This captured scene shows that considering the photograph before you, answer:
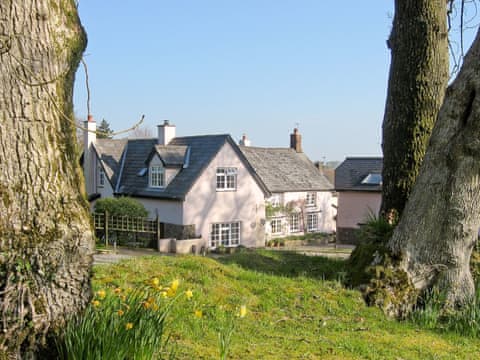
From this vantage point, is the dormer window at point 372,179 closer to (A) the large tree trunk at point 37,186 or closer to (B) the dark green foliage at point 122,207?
(B) the dark green foliage at point 122,207

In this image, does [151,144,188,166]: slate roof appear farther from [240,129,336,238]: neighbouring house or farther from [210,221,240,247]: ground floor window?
[240,129,336,238]: neighbouring house

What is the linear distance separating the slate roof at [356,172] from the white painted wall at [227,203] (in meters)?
6.84

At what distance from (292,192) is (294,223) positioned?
2572mm

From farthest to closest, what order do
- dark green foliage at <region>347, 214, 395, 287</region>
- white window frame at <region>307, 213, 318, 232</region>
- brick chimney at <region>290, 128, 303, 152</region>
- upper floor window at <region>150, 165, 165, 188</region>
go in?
1. brick chimney at <region>290, 128, 303, 152</region>
2. white window frame at <region>307, 213, 318, 232</region>
3. upper floor window at <region>150, 165, 165, 188</region>
4. dark green foliage at <region>347, 214, 395, 287</region>

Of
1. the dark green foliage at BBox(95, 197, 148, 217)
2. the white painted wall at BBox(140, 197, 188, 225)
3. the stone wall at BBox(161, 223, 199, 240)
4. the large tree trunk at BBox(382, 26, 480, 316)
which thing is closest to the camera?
the large tree trunk at BBox(382, 26, 480, 316)

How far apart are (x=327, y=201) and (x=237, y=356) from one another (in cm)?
3865

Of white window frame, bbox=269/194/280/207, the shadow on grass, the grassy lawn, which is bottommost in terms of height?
the grassy lawn

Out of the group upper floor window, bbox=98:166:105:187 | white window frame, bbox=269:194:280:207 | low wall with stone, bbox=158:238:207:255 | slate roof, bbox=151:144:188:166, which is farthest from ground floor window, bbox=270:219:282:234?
upper floor window, bbox=98:166:105:187

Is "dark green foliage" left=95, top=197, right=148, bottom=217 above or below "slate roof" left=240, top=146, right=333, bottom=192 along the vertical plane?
below

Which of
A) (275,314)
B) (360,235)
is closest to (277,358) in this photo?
(275,314)

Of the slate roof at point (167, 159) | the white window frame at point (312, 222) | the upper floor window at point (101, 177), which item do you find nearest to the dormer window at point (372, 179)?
the white window frame at point (312, 222)

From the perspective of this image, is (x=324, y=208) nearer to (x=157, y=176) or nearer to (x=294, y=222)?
(x=294, y=222)

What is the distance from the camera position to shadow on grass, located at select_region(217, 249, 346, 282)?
335 inches

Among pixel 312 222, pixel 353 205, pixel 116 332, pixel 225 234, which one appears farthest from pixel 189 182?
pixel 116 332
